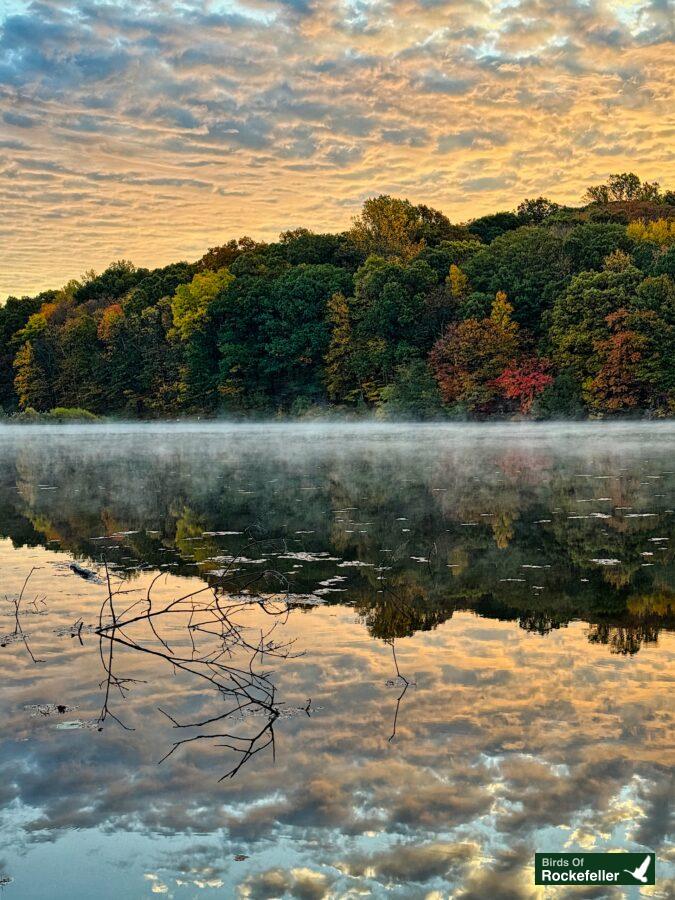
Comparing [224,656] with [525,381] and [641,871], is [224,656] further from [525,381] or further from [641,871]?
[525,381]

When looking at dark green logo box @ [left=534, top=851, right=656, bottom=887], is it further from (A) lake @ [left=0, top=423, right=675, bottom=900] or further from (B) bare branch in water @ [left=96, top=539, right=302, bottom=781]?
(B) bare branch in water @ [left=96, top=539, right=302, bottom=781]

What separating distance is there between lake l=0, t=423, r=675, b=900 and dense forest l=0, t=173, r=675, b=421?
5144cm

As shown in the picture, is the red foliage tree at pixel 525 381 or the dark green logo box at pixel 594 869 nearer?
the dark green logo box at pixel 594 869

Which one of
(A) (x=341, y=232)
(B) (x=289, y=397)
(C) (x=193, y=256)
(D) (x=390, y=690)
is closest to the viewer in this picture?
(D) (x=390, y=690)

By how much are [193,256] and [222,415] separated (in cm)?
4110

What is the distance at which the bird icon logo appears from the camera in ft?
12.8

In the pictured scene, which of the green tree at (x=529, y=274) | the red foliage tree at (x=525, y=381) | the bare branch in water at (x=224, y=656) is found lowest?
the bare branch in water at (x=224, y=656)

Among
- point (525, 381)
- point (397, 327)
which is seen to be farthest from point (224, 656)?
point (397, 327)

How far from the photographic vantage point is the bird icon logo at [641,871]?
3906 millimetres

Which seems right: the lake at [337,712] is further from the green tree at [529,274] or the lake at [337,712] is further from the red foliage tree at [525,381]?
the green tree at [529,274]

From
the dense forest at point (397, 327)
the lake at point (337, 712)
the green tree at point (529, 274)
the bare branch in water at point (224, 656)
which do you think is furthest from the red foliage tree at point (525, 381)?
the bare branch in water at point (224, 656)

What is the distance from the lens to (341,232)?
104 metres

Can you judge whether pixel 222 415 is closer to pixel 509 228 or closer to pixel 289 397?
pixel 289 397

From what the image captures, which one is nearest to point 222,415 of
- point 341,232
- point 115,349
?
point 115,349
